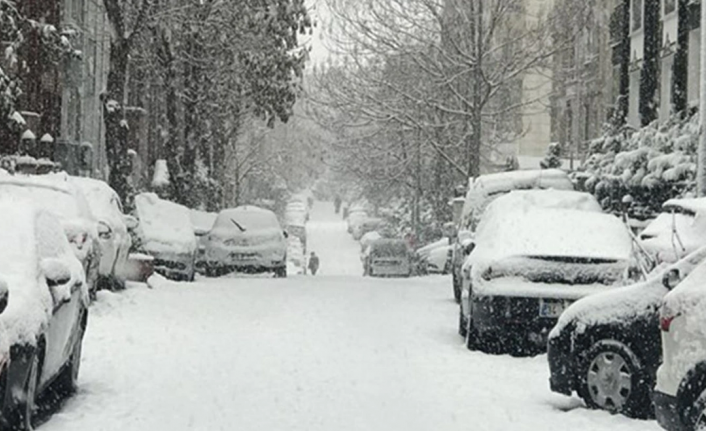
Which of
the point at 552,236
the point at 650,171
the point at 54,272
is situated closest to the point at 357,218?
the point at 650,171

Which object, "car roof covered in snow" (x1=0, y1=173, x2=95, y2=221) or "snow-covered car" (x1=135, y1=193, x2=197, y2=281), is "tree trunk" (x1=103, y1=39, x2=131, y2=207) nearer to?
"snow-covered car" (x1=135, y1=193, x2=197, y2=281)

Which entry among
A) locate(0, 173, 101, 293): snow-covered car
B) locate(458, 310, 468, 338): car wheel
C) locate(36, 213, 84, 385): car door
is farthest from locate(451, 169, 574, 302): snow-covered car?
locate(36, 213, 84, 385): car door

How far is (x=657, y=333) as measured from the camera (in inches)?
367

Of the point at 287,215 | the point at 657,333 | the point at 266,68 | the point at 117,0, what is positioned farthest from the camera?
the point at 287,215

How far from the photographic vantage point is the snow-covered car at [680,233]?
39.3ft

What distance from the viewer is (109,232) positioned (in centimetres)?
1838

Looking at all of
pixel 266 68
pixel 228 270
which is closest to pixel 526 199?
pixel 228 270

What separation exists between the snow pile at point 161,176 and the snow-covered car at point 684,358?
32.1 meters

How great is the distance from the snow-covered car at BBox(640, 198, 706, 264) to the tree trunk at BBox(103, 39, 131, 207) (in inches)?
625

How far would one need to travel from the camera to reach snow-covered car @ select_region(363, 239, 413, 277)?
48.9 m

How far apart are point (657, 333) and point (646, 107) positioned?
87.9 feet

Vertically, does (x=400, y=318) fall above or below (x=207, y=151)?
below

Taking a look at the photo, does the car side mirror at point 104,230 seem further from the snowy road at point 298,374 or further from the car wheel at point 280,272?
the car wheel at point 280,272

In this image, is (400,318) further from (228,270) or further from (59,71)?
(59,71)
